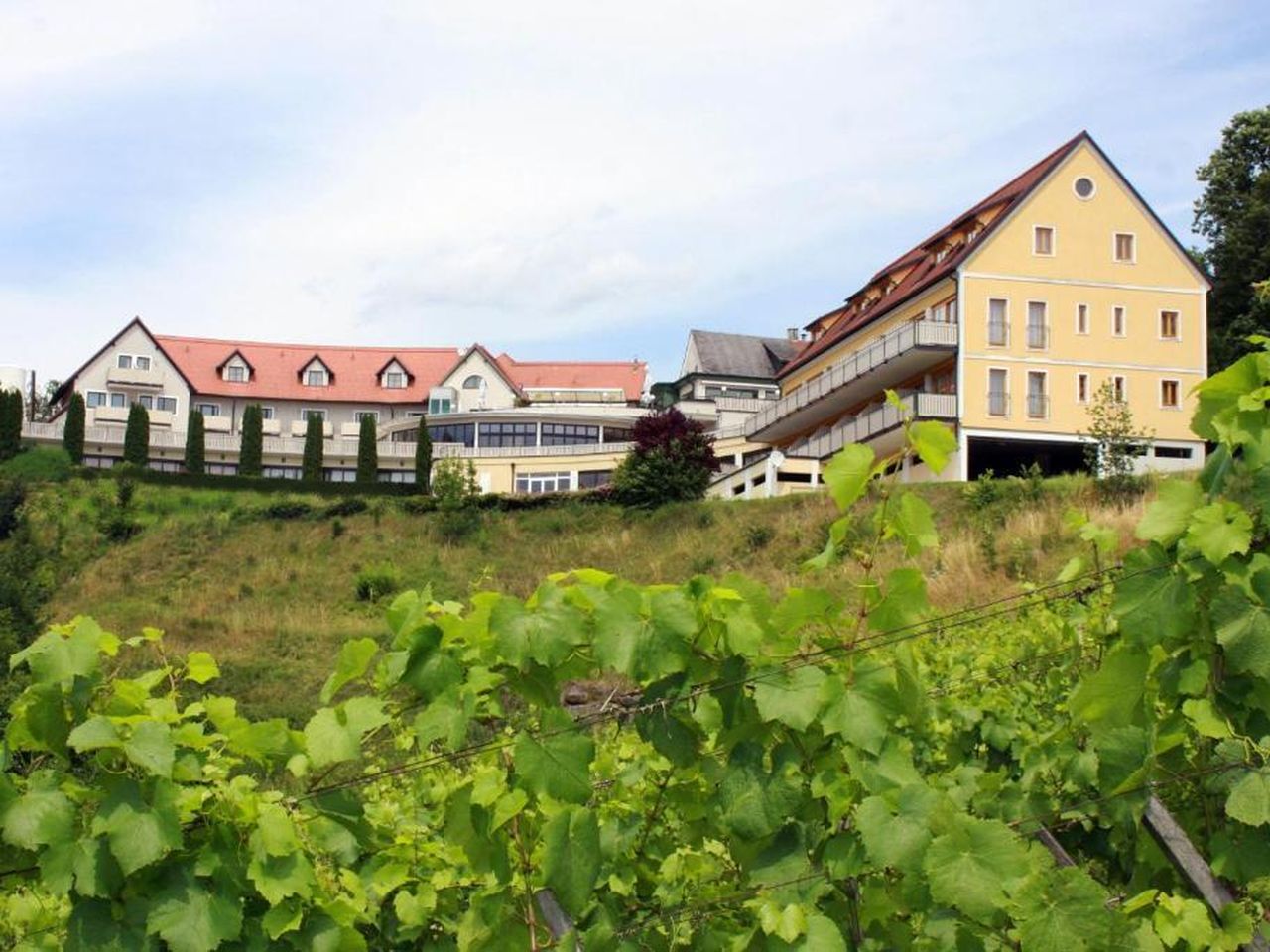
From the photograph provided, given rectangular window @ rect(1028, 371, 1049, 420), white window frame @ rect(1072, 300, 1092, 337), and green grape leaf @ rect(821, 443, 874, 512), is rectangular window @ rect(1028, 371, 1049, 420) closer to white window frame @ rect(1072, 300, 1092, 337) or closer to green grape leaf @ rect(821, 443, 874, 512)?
white window frame @ rect(1072, 300, 1092, 337)

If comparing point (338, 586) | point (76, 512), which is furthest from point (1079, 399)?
point (76, 512)

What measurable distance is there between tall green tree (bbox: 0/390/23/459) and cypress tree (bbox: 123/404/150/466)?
15.7 feet

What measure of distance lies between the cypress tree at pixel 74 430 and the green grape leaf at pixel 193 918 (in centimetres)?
7203

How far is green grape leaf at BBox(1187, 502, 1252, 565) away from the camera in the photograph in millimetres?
3852

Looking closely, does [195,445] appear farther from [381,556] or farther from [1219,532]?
[1219,532]

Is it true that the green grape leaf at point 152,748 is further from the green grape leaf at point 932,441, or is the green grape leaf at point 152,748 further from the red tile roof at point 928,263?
the red tile roof at point 928,263

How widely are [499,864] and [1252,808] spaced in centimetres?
197

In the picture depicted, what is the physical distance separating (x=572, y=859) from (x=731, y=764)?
47 centimetres

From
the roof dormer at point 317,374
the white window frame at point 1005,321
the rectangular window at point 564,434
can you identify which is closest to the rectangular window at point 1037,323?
the white window frame at point 1005,321

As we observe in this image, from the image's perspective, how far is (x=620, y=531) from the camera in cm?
4253

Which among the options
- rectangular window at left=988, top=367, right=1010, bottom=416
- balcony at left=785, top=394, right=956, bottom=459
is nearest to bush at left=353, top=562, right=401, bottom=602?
balcony at left=785, top=394, right=956, bottom=459

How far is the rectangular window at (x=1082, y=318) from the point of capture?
43719 millimetres

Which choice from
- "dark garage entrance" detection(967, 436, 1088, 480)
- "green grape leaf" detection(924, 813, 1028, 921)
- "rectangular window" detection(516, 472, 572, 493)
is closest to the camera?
"green grape leaf" detection(924, 813, 1028, 921)

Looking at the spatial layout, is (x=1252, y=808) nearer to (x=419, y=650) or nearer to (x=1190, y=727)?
(x=1190, y=727)
